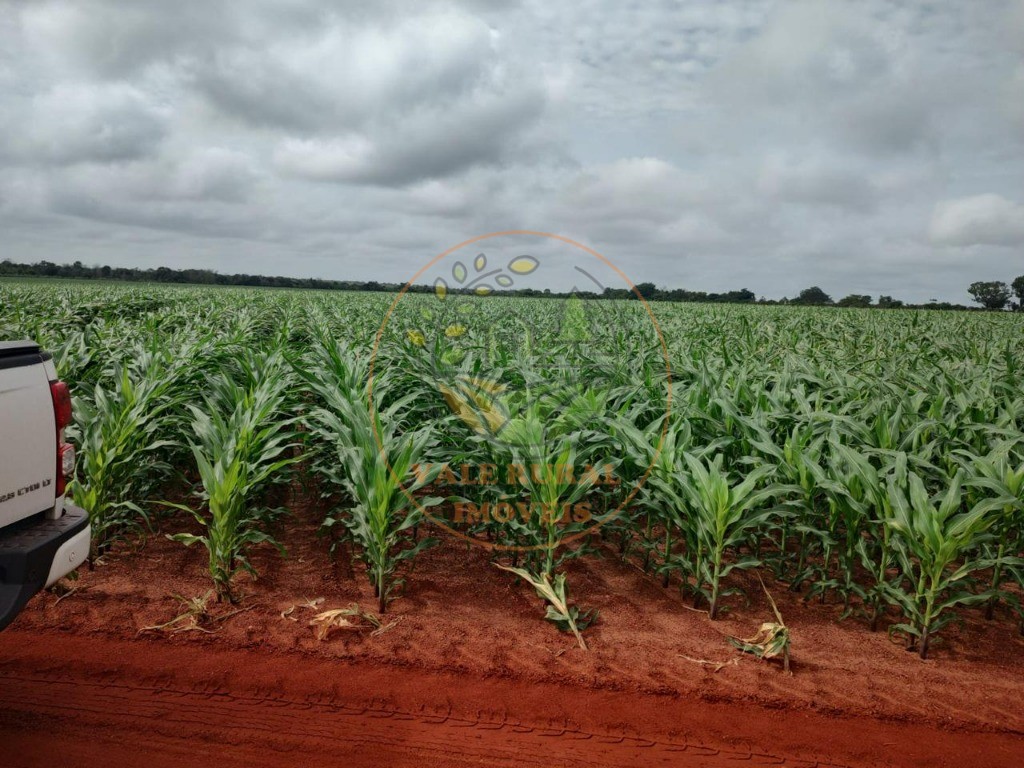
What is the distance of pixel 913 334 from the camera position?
11.0 m

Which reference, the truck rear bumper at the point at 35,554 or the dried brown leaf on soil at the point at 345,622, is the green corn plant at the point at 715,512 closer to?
the dried brown leaf on soil at the point at 345,622

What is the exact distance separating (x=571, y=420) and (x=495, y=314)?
7.96 metres

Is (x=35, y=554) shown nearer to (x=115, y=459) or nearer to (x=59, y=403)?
(x=59, y=403)

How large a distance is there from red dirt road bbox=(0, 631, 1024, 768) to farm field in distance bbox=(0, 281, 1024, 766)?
1cm

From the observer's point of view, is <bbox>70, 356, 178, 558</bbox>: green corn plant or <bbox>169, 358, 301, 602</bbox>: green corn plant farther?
<bbox>70, 356, 178, 558</bbox>: green corn plant

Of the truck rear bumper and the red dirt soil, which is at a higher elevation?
the truck rear bumper

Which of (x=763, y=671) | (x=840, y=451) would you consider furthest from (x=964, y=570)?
(x=763, y=671)

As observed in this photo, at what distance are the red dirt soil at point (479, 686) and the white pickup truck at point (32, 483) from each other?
1.89 feet

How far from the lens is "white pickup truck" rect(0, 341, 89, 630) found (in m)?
2.17

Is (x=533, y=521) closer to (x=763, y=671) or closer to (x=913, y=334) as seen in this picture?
(x=763, y=671)

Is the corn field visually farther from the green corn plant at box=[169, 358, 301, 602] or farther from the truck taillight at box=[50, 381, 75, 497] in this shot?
the truck taillight at box=[50, 381, 75, 497]

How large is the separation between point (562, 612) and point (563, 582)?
6.2 inches

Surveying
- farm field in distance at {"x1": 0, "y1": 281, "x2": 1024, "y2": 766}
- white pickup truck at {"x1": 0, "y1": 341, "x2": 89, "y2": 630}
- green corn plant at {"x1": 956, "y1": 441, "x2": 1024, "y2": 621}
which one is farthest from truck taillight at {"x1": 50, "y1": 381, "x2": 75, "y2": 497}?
green corn plant at {"x1": 956, "y1": 441, "x2": 1024, "y2": 621}

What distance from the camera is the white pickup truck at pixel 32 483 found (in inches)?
85.4
